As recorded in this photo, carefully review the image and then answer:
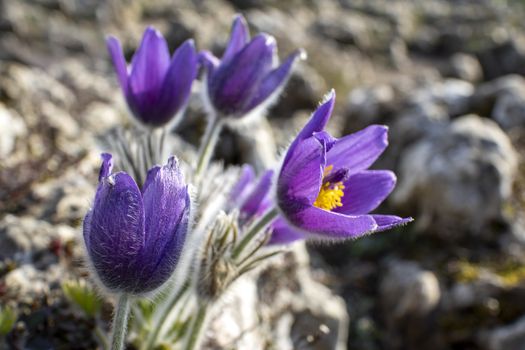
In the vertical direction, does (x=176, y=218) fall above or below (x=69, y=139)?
above

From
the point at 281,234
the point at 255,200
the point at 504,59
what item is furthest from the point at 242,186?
the point at 504,59

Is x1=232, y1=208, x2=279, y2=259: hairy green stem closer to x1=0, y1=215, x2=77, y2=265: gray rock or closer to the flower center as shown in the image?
the flower center

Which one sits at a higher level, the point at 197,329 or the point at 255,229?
the point at 255,229

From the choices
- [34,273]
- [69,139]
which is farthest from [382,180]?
[69,139]

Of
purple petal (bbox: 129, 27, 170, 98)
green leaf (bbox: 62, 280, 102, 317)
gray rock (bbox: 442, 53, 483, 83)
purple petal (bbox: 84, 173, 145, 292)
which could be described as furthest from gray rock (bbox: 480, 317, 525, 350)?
gray rock (bbox: 442, 53, 483, 83)

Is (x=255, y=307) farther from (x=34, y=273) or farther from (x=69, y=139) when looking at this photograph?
(x=69, y=139)

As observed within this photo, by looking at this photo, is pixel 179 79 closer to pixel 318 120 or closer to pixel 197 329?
pixel 318 120
